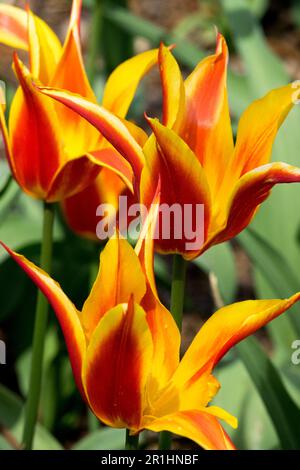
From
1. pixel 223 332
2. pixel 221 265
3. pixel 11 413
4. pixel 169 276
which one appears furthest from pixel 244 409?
pixel 223 332

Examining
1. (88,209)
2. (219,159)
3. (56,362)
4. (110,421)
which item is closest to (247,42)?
(56,362)

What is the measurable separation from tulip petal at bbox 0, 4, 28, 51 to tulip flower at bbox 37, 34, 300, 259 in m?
0.23

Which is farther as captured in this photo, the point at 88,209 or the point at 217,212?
the point at 88,209

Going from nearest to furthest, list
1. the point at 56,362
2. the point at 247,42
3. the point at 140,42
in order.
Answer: the point at 56,362
the point at 247,42
the point at 140,42

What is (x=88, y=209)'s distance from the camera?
1101 mm

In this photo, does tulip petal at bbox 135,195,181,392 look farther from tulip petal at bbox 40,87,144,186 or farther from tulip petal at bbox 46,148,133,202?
tulip petal at bbox 46,148,133,202

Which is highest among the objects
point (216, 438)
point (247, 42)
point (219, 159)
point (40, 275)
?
point (247, 42)

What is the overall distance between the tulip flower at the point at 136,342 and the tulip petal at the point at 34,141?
0.20 meters

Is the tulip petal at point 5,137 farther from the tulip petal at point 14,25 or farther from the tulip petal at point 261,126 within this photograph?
the tulip petal at point 261,126

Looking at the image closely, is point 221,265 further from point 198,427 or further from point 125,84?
point 198,427

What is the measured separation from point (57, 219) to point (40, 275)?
1.12m

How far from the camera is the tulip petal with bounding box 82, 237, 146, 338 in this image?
737 mm

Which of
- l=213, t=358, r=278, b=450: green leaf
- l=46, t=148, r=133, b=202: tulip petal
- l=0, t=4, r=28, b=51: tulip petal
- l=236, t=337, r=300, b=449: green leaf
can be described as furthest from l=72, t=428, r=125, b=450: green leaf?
l=0, t=4, r=28, b=51: tulip petal

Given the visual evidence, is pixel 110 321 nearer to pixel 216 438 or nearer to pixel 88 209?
pixel 216 438
